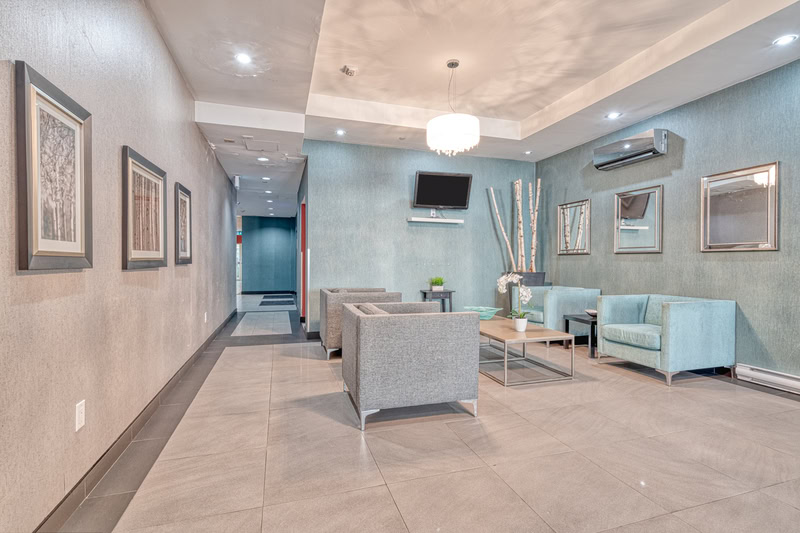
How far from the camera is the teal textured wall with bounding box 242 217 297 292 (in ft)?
46.3

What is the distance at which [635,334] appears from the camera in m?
4.06

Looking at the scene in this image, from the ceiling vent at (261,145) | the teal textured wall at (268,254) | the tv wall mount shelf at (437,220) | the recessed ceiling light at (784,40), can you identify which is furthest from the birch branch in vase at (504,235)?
the teal textured wall at (268,254)

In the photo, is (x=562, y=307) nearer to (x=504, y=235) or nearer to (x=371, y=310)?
(x=504, y=235)

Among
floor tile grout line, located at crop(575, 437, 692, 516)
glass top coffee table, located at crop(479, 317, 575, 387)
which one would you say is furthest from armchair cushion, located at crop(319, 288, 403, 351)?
floor tile grout line, located at crop(575, 437, 692, 516)

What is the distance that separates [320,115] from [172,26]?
6.61 feet

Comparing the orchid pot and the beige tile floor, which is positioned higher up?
the orchid pot

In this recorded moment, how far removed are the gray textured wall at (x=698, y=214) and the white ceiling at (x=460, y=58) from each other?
0.25 metres

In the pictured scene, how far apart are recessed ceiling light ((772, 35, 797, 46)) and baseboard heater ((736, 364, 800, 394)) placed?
286 centimetres

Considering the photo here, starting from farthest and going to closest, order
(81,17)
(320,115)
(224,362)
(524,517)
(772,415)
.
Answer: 1. (320,115)
2. (224,362)
3. (772,415)
4. (81,17)
5. (524,517)

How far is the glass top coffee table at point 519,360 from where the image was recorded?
A: 149 inches

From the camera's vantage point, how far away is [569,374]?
4105 mm

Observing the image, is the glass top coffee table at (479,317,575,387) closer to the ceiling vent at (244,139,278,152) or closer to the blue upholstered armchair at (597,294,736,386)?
the blue upholstered armchair at (597,294,736,386)

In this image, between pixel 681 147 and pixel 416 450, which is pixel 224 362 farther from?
pixel 681 147

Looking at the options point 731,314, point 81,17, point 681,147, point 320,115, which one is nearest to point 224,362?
point 320,115
